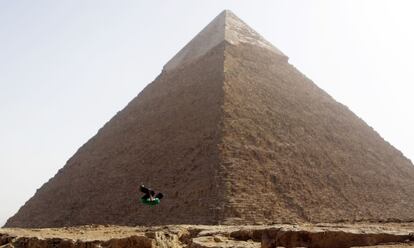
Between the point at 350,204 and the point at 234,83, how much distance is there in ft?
27.4

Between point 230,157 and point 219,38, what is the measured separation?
12.4 metres

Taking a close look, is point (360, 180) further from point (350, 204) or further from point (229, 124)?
point (229, 124)

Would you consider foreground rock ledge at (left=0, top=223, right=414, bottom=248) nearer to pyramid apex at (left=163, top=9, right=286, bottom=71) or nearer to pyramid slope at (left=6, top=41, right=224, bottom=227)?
pyramid slope at (left=6, top=41, right=224, bottom=227)

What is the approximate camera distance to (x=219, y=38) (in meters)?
31.0

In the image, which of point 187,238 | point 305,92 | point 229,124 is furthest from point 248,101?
point 187,238

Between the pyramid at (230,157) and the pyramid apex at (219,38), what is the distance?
16 centimetres

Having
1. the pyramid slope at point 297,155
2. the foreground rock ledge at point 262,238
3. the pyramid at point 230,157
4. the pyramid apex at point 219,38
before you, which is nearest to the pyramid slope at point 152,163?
the pyramid at point 230,157

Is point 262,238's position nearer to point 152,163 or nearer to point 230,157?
point 230,157

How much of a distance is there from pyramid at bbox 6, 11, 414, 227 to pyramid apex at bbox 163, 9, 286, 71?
16 centimetres

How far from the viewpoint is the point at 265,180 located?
19.9m

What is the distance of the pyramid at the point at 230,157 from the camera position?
18.8m

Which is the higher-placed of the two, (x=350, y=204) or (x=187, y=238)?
(x=350, y=204)

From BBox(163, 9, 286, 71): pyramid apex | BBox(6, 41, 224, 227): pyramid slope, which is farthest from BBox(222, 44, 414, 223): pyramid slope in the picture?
BBox(163, 9, 286, 71): pyramid apex

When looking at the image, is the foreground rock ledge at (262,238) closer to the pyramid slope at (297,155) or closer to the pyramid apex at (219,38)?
the pyramid slope at (297,155)
